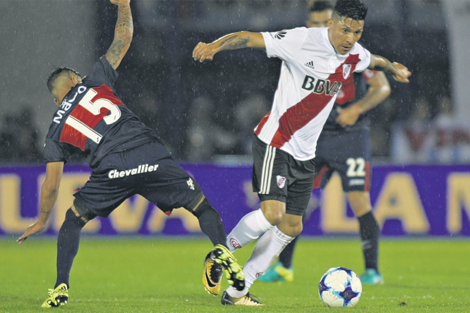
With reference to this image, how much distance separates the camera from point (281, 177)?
4871 millimetres

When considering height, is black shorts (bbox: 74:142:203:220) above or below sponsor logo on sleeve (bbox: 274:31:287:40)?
below

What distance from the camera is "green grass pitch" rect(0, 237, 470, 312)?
4.86 m

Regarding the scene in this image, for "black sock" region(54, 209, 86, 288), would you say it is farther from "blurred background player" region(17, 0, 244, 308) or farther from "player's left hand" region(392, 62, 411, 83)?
"player's left hand" region(392, 62, 411, 83)

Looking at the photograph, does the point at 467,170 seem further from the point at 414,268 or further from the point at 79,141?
the point at 79,141

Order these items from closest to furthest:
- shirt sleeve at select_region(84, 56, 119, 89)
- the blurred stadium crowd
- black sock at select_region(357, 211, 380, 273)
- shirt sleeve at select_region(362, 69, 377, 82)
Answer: shirt sleeve at select_region(84, 56, 119, 89) < black sock at select_region(357, 211, 380, 273) < shirt sleeve at select_region(362, 69, 377, 82) < the blurred stadium crowd

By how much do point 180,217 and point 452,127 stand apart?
4647mm

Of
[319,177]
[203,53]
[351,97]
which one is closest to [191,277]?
[319,177]

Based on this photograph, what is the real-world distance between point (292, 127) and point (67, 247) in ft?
5.57

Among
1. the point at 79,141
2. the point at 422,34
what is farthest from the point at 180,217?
the point at 422,34

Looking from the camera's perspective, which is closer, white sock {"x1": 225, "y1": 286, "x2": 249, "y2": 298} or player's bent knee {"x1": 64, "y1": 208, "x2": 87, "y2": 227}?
white sock {"x1": 225, "y1": 286, "x2": 249, "y2": 298}

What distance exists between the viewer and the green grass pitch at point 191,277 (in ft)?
15.9

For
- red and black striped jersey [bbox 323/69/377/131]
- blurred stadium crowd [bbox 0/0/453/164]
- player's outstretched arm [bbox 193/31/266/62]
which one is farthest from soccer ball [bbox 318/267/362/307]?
blurred stadium crowd [bbox 0/0/453/164]

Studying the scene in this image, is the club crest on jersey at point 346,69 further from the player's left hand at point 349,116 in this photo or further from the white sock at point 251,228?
the player's left hand at point 349,116

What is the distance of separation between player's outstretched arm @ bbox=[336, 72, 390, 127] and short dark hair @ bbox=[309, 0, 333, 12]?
782 millimetres
